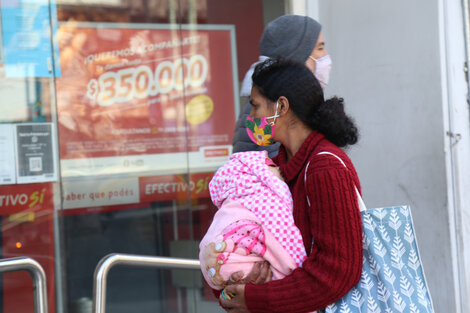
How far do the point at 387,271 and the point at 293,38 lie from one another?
1.24 metres

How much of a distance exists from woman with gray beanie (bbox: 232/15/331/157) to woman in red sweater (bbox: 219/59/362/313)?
0.59 meters

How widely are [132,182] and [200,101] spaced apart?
871mm

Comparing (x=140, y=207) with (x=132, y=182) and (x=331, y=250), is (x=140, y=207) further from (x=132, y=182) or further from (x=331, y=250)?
(x=331, y=250)

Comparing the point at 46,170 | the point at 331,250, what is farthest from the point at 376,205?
the point at 331,250

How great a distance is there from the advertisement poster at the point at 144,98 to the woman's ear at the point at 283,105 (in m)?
3.16

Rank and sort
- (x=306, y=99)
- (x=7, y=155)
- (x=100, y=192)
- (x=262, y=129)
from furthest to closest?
1. (x=100, y=192)
2. (x=7, y=155)
3. (x=262, y=129)
4. (x=306, y=99)

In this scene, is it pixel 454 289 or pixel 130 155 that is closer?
pixel 454 289

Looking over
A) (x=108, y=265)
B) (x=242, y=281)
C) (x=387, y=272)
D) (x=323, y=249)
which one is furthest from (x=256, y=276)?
(x=108, y=265)

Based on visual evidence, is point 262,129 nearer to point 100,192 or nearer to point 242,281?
point 242,281

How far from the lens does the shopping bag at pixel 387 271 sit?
1974mm

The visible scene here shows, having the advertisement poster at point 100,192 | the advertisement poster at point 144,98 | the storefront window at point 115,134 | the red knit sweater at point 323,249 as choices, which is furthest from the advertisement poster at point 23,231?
the red knit sweater at point 323,249

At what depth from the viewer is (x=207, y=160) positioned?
217 inches

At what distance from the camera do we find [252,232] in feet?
6.56

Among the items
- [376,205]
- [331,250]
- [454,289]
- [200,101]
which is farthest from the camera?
[200,101]
